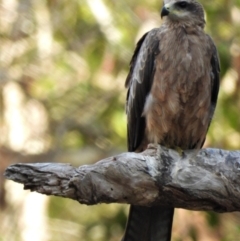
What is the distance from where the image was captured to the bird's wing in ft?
21.5

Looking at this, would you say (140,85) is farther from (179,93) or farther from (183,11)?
(183,11)

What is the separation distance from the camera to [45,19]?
10.3 metres

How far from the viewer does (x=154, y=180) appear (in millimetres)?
5406

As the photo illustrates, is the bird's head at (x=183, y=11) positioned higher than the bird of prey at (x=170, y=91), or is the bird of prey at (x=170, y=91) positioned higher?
the bird's head at (x=183, y=11)

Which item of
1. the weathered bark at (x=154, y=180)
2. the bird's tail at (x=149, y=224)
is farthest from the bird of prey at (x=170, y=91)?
the weathered bark at (x=154, y=180)

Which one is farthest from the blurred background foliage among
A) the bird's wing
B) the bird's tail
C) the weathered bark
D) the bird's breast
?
the weathered bark

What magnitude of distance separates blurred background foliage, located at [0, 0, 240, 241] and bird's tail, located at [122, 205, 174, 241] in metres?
2.97

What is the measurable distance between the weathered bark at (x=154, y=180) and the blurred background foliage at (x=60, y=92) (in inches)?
146

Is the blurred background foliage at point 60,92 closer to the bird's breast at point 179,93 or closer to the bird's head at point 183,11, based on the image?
the bird's head at point 183,11

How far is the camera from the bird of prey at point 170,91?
634 cm

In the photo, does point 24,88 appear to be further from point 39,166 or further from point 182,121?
point 39,166

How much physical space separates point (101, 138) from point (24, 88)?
128cm

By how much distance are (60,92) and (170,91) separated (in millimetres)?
3992

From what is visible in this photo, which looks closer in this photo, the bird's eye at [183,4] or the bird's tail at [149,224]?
the bird's tail at [149,224]
